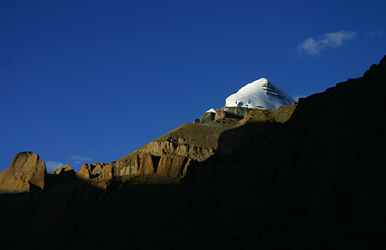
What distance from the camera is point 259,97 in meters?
181

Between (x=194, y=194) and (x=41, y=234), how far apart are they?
1757 inches

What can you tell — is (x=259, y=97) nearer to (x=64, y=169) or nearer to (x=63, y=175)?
(x=64, y=169)

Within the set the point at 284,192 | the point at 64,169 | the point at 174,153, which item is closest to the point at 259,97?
the point at 174,153

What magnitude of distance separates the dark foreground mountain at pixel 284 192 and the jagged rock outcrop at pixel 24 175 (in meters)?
35.4

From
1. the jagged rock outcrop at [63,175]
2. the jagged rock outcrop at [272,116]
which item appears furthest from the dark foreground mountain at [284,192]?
the jagged rock outcrop at [63,175]

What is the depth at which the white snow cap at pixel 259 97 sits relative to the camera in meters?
173

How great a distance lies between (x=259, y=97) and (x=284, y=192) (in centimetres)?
14013

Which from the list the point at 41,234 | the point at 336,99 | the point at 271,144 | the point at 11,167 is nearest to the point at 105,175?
the point at 41,234

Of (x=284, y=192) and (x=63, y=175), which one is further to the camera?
(x=63, y=175)

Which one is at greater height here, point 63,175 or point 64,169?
point 64,169

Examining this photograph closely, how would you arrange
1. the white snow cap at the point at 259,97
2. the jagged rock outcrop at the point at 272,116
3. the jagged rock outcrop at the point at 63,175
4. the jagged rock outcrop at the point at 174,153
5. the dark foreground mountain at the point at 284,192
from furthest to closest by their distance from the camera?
the white snow cap at the point at 259,97 < the jagged rock outcrop at the point at 63,175 < the jagged rock outcrop at the point at 174,153 < the jagged rock outcrop at the point at 272,116 < the dark foreground mountain at the point at 284,192

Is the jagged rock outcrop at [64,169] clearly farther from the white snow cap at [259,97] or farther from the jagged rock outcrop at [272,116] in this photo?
the jagged rock outcrop at [272,116]

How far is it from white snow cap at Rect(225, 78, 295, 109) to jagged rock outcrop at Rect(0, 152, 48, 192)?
80456 millimetres

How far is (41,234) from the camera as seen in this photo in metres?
94.1
